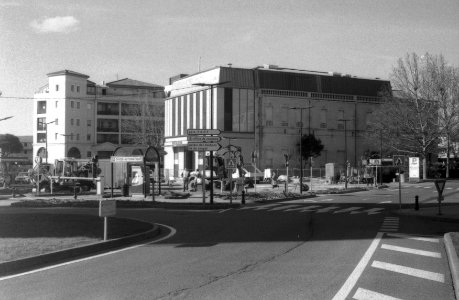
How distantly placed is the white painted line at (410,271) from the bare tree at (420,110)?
58481 mm

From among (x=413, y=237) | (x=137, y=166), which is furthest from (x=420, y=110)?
(x=413, y=237)

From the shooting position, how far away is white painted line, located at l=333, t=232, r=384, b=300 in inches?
335

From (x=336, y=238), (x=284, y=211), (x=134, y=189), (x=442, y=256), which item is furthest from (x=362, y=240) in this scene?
(x=134, y=189)

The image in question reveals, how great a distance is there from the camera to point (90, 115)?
10525 centimetres

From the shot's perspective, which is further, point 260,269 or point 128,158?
point 128,158

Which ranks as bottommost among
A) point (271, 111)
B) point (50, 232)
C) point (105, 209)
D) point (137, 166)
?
point (50, 232)

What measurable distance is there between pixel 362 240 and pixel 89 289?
8596mm

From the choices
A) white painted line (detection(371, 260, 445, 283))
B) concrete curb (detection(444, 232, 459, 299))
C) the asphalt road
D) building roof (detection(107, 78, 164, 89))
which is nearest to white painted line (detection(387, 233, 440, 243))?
the asphalt road

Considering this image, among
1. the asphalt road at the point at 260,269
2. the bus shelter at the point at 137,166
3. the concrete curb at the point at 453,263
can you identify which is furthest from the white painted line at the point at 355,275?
the bus shelter at the point at 137,166

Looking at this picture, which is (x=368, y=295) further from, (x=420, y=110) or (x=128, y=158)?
(x=420, y=110)

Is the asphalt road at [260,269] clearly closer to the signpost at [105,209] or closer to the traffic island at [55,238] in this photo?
the traffic island at [55,238]

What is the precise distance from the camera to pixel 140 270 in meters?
10.6

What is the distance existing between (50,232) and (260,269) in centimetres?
747

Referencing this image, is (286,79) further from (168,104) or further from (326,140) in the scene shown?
(168,104)
